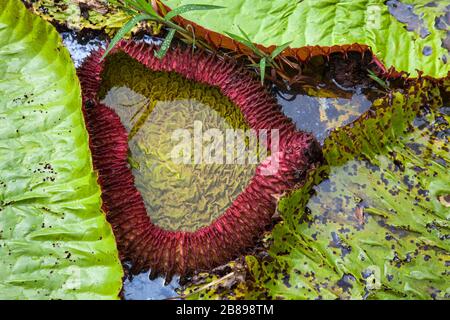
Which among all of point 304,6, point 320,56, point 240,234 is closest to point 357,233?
point 240,234

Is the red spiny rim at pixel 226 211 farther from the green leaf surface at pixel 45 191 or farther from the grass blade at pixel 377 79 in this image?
the grass blade at pixel 377 79

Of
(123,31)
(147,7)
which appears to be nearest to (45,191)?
(123,31)

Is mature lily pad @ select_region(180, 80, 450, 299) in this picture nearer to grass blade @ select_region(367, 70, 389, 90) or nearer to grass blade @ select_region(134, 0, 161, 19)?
grass blade @ select_region(367, 70, 389, 90)

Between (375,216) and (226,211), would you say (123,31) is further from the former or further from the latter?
(375,216)

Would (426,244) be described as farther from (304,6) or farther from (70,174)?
(70,174)

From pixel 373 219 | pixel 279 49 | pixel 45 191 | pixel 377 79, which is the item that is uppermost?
pixel 279 49
